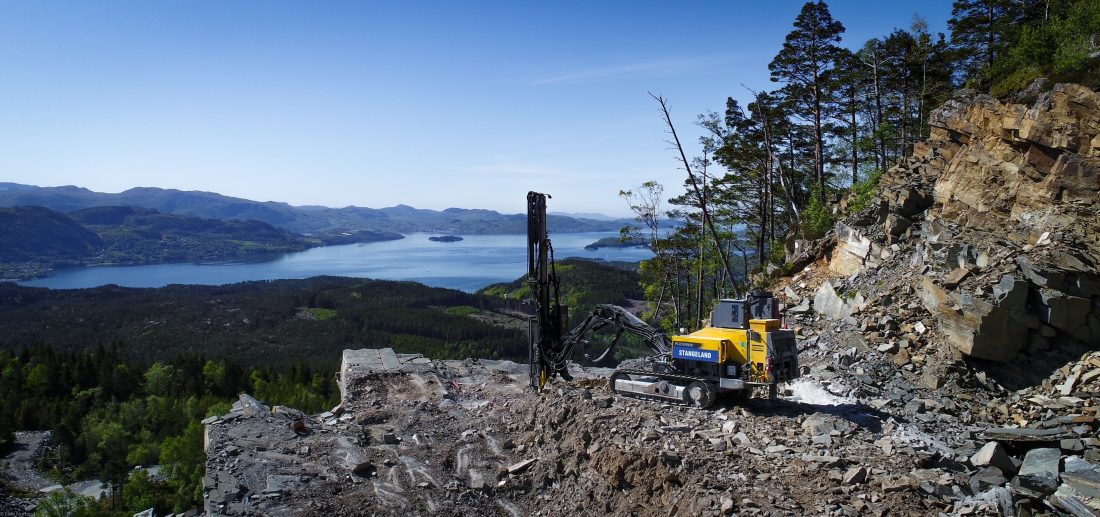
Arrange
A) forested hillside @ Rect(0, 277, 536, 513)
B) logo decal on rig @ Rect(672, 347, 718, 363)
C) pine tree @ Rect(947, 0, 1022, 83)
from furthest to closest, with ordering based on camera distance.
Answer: forested hillside @ Rect(0, 277, 536, 513), pine tree @ Rect(947, 0, 1022, 83), logo decal on rig @ Rect(672, 347, 718, 363)

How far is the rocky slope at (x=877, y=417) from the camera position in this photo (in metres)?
7.76

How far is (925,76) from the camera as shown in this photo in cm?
2375

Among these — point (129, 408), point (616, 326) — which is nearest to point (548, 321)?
point (616, 326)

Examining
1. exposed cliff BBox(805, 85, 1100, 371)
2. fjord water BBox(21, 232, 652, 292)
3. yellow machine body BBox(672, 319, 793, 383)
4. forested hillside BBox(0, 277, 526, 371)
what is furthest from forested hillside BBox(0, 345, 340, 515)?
fjord water BBox(21, 232, 652, 292)

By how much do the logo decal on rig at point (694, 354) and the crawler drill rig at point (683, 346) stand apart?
18 mm

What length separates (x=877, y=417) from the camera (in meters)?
10.2

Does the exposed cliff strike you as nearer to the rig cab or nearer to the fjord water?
the rig cab

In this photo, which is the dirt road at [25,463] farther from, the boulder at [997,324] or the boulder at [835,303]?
the boulder at [997,324]

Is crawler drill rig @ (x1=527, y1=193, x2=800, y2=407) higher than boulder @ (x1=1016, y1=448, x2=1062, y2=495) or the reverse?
higher

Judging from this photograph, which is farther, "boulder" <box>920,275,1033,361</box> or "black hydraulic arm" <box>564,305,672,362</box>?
"black hydraulic arm" <box>564,305,672,362</box>

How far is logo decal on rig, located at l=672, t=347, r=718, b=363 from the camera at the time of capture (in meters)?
10.7

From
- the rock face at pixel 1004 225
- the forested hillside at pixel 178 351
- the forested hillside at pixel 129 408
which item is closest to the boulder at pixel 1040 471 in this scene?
the rock face at pixel 1004 225

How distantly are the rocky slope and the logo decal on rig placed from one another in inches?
37.4

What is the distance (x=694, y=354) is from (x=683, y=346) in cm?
25
